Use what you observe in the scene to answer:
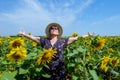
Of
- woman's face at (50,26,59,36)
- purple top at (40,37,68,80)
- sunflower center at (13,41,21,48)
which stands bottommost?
purple top at (40,37,68,80)

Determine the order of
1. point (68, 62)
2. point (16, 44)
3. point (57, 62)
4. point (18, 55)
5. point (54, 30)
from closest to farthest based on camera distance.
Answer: point (18, 55) → point (16, 44) → point (68, 62) → point (57, 62) → point (54, 30)

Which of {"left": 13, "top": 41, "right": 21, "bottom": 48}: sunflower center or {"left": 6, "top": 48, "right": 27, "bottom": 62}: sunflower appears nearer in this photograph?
{"left": 6, "top": 48, "right": 27, "bottom": 62}: sunflower

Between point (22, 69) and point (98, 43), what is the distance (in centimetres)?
106

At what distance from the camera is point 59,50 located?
16.7ft

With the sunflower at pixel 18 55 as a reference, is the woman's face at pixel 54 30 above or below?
above

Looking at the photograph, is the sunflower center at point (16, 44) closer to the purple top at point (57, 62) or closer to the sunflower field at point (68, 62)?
the sunflower field at point (68, 62)

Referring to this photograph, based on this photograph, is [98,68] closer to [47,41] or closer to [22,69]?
[47,41]

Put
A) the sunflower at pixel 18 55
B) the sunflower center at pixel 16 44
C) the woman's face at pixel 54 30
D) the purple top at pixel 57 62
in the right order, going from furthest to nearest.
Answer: the woman's face at pixel 54 30
the purple top at pixel 57 62
the sunflower center at pixel 16 44
the sunflower at pixel 18 55

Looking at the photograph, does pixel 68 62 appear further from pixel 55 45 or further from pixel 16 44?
pixel 16 44

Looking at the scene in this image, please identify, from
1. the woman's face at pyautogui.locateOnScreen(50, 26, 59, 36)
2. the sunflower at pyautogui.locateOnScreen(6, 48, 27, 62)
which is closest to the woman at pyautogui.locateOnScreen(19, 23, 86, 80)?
the woman's face at pyautogui.locateOnScreen(50, 26, 59, 36)

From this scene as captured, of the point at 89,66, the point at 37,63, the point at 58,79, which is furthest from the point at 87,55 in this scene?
the point at 37,63

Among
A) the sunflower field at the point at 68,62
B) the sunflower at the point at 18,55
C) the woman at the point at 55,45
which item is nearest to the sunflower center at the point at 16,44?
the sunflower field at the point at 68,62

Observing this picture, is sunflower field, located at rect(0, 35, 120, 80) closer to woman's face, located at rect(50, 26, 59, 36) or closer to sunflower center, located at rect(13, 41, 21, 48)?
sunflower center, located at rect(13, 41, 21, 48)

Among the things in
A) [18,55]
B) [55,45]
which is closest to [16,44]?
[18,55]
